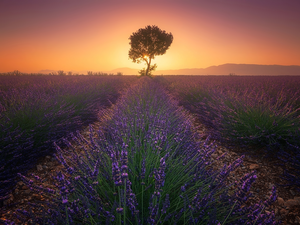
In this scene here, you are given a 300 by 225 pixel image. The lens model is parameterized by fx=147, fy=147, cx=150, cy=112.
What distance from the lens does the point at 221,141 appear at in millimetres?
3195

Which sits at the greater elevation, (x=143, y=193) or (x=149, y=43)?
(x=149, y=43)

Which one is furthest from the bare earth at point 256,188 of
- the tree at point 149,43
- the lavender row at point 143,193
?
the tree at point 149,43

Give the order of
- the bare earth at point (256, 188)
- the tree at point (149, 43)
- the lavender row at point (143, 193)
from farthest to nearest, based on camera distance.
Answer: the tree at point (149, 43)
the bare earth at point (256, 188)
the lavender row at point (143, 193)

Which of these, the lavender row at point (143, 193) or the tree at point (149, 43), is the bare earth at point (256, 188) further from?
the tree at point (149, 43)

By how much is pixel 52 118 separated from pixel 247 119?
3875mm

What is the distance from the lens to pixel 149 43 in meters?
20.6

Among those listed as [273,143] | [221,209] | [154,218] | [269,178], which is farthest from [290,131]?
[154,218]

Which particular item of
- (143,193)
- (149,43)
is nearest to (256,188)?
(143,193)

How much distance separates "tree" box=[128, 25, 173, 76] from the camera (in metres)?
20.3

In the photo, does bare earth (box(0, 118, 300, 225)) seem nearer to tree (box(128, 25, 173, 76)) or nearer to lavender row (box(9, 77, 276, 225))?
lavender row (box(9, 77, 276, 225))

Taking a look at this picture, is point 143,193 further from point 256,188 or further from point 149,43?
point 149,43

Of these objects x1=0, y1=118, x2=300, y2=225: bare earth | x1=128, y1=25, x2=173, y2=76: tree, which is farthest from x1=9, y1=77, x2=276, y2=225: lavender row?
x1=128, y1=25, x2=173, y2=76: tree

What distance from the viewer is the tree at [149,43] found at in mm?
20303

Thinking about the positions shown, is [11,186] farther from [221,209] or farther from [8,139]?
[221,209]
